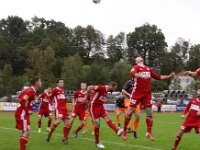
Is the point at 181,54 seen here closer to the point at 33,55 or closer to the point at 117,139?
the point at 33,55

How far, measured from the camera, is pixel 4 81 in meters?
86.9

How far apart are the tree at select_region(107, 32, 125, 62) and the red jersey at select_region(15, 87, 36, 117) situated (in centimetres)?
10302

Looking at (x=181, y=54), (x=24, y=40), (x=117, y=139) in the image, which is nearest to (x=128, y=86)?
(x=117, y=139)

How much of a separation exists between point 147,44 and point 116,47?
9332 mm

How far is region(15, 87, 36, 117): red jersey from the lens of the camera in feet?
42.4

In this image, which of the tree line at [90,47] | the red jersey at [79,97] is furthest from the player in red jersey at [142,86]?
the tree line at [90,47]

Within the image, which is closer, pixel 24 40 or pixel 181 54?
pixel 24 40

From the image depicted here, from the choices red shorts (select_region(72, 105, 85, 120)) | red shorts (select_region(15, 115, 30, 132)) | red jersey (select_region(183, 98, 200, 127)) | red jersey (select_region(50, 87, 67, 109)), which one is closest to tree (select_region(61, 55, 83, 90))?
red shorts (select_region(72, 105, 85, 120))

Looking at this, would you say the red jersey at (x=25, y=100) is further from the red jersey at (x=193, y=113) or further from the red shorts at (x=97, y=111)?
the red jersey at (x=193, y=113)

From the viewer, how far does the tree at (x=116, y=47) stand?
116500 millimetres

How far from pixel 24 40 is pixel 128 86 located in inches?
3827

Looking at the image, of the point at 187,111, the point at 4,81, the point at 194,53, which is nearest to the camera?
the point at 187,111

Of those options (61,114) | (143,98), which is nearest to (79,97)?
(61,114)

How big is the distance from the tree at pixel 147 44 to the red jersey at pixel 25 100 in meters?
100
